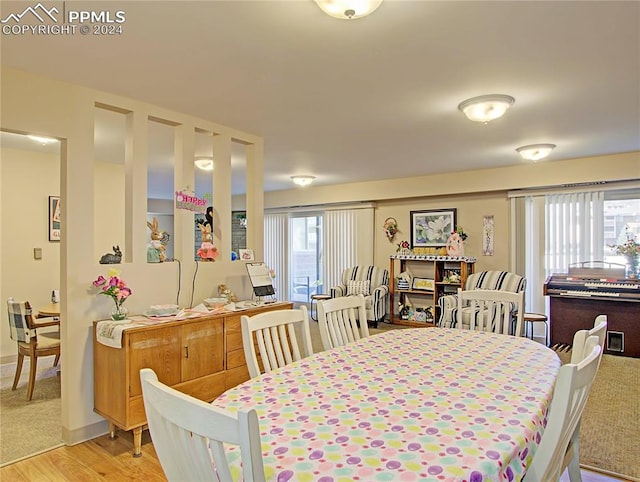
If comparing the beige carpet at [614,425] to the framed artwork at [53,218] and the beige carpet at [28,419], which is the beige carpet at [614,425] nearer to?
the beige carpet at [28,419]

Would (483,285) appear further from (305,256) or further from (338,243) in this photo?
(305,256)

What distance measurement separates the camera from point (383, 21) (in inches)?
76.8

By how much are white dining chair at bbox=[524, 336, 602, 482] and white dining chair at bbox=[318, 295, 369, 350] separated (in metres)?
1.20

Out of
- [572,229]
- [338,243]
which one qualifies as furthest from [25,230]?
[572,229]

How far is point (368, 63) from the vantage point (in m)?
2.41

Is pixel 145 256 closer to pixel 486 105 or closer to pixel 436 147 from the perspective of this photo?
pixel 486 105

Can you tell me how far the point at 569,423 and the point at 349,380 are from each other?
0.76 m

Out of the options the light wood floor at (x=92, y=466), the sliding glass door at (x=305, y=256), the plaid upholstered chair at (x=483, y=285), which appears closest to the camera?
the light wood floor at (x=92, y=466)

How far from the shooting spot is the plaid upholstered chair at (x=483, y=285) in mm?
5281

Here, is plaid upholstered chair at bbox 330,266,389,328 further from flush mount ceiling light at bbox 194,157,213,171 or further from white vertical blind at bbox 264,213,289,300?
flush mount ceiling light at bbox 194,157,213,171

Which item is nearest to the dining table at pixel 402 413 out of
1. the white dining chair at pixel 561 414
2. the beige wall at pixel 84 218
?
the white dining chair at pixel 561 414

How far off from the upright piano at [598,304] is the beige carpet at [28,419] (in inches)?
199

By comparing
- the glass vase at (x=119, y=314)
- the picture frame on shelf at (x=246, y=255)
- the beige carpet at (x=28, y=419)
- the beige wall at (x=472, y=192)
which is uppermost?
the beige wall at (x=472, y=192)

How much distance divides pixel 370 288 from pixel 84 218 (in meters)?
4.74
